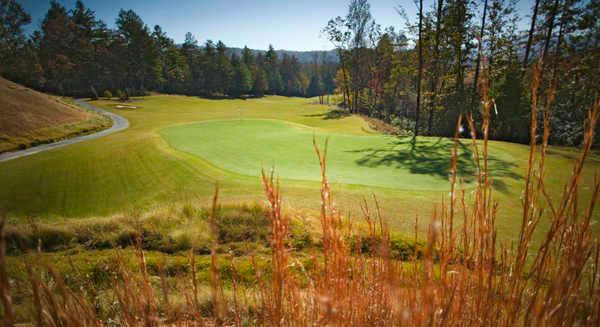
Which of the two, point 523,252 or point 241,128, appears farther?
point 241,128

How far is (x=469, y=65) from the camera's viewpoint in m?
23.7

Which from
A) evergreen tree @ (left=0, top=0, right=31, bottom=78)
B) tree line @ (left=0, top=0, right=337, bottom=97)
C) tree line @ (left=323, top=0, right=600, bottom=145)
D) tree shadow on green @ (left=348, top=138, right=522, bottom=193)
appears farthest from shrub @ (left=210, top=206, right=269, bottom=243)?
evergreen tree @ (left=0, top=0, right=31, bottom=78)

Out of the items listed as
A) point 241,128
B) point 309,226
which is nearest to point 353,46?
point 241,128

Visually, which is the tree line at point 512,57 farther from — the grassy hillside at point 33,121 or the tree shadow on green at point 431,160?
the grassy hillside at point 33,121

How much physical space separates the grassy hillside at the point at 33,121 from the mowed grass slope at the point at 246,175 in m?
5.19

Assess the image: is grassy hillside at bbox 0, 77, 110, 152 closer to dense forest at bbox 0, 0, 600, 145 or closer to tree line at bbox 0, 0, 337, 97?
dense forest at bbox 0, 0, 600, 145

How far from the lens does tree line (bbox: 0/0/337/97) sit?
43906 millimetres

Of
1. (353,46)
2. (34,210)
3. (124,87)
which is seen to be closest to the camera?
(34,210)

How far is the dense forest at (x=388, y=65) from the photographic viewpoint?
58.9ft

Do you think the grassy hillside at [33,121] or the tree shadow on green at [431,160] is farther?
the grassy hillside at [33,121]

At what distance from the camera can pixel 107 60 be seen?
2138 inches

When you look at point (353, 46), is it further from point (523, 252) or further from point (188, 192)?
point (523, 252)

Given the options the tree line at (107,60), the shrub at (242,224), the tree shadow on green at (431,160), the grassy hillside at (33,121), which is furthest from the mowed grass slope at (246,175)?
the tree line at (107,60)

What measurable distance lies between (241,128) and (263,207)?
43.2 feet
